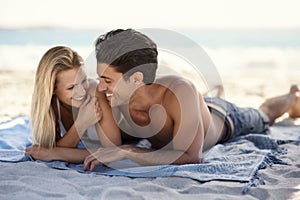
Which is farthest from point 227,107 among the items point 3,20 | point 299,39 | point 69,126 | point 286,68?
point 3,20

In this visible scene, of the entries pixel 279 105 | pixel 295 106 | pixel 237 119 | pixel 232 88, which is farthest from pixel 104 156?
pixel 232 88

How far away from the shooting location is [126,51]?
221cm

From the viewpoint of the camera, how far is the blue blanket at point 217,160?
2119 millimetres

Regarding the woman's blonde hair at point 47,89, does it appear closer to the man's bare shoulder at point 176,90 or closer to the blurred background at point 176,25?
the man's bare shoulder at point 176,90

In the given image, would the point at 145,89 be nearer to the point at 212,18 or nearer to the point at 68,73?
the point at 68,73

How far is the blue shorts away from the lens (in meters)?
2.90

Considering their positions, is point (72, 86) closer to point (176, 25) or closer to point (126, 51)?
point (126, 51)

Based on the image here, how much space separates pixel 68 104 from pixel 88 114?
0.54ft

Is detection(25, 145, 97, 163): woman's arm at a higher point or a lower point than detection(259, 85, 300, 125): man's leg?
lower

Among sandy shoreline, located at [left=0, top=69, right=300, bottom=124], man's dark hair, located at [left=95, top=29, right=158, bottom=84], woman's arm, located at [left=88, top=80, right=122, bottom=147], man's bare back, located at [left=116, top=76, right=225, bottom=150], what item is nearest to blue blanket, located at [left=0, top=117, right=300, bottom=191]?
woman's arm, located at [left=88, top=80, right=122, bottom=147]

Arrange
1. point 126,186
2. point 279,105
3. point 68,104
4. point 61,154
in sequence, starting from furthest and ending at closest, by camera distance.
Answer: point 279,105, point 68,104, point 61,154, point 126,186

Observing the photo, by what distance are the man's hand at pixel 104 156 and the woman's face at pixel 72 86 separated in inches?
12.3

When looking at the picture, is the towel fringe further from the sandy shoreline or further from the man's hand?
the sandy shoreline

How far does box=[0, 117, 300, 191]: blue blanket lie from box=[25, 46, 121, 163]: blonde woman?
0.27 ft
